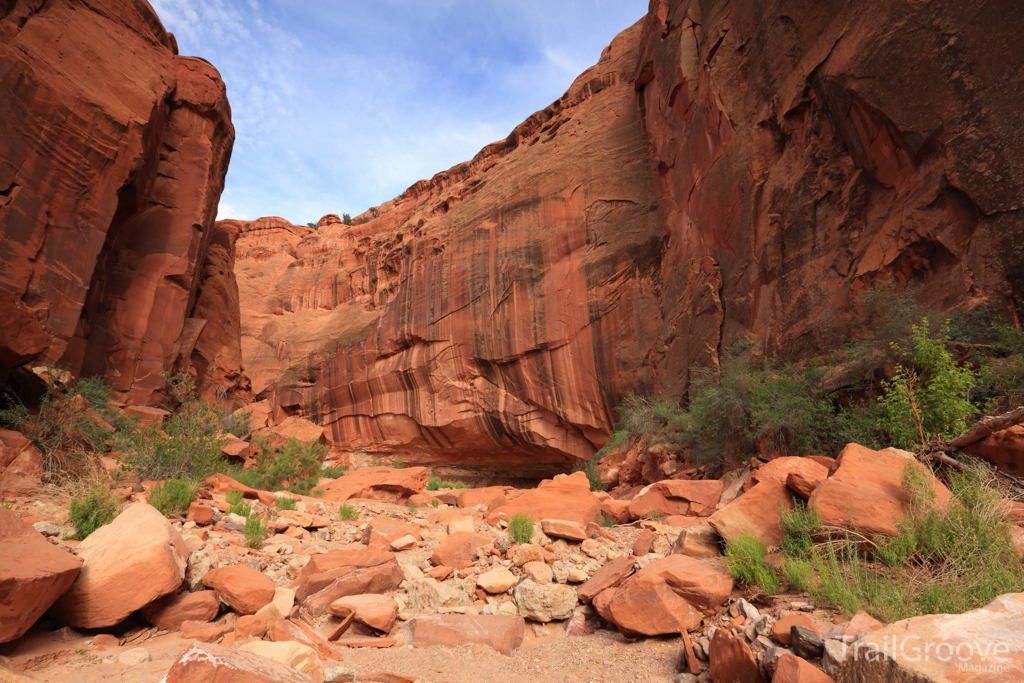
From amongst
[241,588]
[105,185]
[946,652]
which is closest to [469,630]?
[241,588]

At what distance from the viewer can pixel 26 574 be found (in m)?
3.21

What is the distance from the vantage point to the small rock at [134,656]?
10.7 ft

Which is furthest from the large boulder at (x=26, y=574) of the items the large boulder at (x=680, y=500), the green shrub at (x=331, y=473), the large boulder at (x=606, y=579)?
the green shrub at (x=331, y=473)

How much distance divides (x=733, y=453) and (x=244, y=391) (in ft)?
71.7

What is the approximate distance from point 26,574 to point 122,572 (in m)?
0.78

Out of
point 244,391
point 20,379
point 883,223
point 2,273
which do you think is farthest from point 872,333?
point 244,391

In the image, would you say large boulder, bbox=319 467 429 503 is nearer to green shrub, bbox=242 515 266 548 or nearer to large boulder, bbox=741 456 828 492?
green shrub, bbox=242 515 266 548

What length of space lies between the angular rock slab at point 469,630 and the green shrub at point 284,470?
9.10 m

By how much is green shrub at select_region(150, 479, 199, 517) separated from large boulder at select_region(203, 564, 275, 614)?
269 cm

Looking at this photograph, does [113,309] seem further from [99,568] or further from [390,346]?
[99,568]

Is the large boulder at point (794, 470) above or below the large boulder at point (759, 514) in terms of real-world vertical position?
above

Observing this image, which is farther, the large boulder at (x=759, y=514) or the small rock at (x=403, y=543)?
the small rock at (x=403, y=543)

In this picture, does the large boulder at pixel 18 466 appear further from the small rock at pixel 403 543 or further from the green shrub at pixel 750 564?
the green shrub at pixel 750 564

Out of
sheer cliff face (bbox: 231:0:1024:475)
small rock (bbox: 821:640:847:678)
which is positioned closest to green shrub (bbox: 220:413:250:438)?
sheer cliff face (bbox: 231:0:1024:475)
